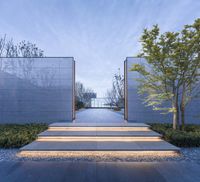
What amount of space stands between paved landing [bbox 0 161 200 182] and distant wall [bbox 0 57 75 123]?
4.39 meters

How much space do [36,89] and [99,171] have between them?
593cm

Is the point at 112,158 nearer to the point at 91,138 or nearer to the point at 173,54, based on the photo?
the point at 91,138

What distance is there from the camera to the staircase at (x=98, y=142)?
11.9ft

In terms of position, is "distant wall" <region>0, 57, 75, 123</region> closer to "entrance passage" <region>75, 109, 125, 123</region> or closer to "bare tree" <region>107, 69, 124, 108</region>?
"entrance passage" <region>75, 109, 125, 123</region>

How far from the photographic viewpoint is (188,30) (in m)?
5.12

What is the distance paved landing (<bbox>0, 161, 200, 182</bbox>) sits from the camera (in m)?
2.52

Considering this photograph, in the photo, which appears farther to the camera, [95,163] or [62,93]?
[62,93]

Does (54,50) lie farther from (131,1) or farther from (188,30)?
(188,30)

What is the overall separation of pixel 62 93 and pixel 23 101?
2009 mm

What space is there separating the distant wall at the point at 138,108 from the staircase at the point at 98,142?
1805mm

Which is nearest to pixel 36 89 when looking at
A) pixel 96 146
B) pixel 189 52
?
pixel 96 146

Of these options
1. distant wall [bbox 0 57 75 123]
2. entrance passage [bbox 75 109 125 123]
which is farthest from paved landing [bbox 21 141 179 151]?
distant wall [bbox 0 57 75 123]

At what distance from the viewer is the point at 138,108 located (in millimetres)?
7297

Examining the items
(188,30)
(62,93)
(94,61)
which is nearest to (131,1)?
(188,30)
